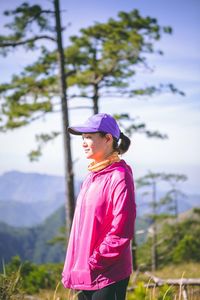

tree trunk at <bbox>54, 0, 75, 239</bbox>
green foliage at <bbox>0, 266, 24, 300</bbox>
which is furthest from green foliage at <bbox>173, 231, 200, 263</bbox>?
green foliage at <bbox>0, 266, 24, 300</bbox>

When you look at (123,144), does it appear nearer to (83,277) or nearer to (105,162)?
(105,162)

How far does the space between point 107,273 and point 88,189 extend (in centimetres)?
47

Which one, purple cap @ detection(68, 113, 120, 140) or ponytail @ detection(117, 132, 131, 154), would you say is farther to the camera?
ponytail @ detection(117, 132, 131, 154)

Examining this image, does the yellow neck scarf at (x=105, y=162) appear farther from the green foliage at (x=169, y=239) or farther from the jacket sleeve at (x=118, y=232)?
the green foliage at (x=169, y=239)

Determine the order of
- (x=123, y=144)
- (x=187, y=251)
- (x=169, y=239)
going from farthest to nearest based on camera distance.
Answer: (x=169, y=239) < (x=187, y=251) < (x=123, y=144)

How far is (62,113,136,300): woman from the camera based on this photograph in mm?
2066

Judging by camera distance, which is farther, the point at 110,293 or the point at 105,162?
the point at 105,162

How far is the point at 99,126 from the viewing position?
7.61 ft

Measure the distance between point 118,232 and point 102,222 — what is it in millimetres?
161

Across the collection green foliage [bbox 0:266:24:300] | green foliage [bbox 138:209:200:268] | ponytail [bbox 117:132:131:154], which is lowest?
green foliage [bbox 138:209:200:268]

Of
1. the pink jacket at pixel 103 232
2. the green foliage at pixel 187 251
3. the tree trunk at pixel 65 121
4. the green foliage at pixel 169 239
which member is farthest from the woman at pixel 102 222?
the green foliage at pixel 169 239

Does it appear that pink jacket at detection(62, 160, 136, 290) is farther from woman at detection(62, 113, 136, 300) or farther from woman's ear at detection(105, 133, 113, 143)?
woman's ear at detection(105, 133, 113, 143)

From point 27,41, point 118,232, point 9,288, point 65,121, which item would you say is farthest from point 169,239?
point 118,232

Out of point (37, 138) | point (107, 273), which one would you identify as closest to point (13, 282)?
point (107, 273)
